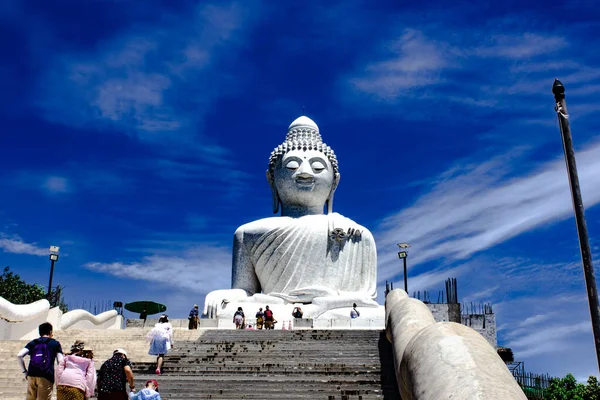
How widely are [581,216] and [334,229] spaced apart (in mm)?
12513

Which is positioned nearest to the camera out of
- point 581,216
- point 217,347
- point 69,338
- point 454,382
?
point 454,382

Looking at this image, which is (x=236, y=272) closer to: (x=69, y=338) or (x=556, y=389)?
(x=69, y=338)

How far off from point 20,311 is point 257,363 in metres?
7.19

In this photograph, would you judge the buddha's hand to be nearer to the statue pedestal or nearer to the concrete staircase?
the statue pedestal

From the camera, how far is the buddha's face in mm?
21134

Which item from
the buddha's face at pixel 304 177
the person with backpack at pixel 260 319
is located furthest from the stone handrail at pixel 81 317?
the buddha's face at pixel 304 177

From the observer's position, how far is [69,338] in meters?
13.6

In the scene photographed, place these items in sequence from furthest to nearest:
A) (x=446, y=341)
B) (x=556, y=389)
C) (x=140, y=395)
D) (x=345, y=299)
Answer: (x=556, y=389), (x=345, y=299), (x=140, y=395), (x=446, y=341)

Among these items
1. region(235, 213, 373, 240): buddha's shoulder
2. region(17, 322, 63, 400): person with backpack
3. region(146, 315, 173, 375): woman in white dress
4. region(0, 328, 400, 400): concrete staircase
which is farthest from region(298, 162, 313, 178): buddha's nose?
region(17, 322, 63, 400): person with backpack

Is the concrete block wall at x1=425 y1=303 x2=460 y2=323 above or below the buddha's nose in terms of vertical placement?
below

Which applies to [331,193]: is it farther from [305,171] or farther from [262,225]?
[262,225]

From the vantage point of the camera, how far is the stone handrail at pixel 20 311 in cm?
1435

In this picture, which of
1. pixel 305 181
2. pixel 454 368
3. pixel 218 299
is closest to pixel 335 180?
pixel 305 181

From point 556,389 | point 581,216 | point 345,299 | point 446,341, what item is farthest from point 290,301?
point 446,341
